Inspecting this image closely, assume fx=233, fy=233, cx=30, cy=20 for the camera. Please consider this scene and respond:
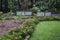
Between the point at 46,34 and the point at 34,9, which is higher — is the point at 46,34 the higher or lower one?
the higher one

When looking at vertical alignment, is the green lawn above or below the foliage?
above

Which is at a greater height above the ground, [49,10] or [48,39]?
[48,39]

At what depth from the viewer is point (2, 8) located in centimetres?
2375

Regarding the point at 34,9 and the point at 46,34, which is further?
the point at 34,9

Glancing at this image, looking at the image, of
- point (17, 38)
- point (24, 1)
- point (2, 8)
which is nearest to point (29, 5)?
point (24, 1)

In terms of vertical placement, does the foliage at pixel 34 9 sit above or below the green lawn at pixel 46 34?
below

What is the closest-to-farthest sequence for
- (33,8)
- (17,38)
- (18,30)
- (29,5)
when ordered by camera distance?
(17,38)
(18,30)
(33,8)
(29,5)

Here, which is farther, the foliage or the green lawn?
the foliage

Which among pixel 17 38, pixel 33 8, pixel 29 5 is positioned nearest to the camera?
pixel 17 38

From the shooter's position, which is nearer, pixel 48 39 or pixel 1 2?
pixel 48 39

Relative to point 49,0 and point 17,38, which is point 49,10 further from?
point 17,38

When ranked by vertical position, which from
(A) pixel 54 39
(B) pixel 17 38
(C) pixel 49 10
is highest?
(B) pixel 17 38

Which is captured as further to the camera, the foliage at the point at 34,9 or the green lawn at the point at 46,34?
the foliage at the point at 34,9

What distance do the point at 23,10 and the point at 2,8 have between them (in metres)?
2.59
